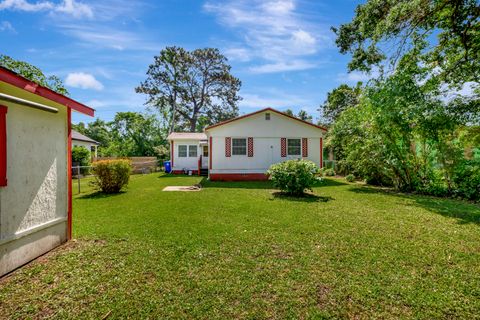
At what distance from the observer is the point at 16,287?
2.85 m

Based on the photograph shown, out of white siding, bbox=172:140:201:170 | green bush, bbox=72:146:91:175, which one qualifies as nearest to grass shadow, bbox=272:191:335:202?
white siding, bbox=172:140:201:170

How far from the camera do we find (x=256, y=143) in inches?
597

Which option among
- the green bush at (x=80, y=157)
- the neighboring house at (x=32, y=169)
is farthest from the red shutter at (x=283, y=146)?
the green bush at (x=80, y=157)

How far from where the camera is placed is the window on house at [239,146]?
1515 centimetres

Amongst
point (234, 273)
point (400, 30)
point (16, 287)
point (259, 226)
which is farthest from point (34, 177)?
point (400, 30)

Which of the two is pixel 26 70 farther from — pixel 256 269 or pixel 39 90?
pixel 256 269

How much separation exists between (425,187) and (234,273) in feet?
33.2

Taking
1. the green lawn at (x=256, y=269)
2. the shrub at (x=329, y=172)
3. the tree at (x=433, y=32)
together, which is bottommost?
the green lawn at (x=256, y=269)

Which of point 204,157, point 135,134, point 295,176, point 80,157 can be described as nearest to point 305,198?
point 295,176

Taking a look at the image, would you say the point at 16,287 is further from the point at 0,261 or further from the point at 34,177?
the point at 34,177

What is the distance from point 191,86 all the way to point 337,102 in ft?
61.7

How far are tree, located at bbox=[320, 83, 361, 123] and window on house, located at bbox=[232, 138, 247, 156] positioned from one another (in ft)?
47.7

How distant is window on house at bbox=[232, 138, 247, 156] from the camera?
1515 centimetres

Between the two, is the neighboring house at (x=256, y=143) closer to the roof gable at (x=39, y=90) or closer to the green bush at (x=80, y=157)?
the green bush at (x=80, y=157)
